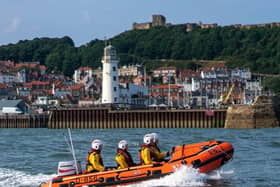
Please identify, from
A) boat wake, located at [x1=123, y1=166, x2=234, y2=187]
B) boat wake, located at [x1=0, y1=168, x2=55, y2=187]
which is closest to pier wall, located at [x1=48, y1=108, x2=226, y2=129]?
boat wake, located at [x1=0, y1=168, x2=55, y2=187]

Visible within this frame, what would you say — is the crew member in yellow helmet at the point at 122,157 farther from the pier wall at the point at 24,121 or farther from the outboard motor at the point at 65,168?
the pier wall at the point at 24,121

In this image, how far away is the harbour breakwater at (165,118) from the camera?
73438mm

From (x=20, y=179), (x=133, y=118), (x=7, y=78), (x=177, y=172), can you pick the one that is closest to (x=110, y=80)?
(x=133, y=118)

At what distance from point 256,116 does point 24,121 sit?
35.2 m

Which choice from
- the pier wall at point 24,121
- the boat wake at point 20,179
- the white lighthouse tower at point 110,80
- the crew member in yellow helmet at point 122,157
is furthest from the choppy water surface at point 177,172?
the pier wall at point 24,121

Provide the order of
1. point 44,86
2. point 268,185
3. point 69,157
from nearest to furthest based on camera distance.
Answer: point 268,185 < point 69,157 < point 44,86

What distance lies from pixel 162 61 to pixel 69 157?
150098 millimetres

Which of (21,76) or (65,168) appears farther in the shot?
(21,76)

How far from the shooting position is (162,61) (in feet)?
628

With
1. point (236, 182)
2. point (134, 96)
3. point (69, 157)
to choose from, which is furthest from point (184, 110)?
point (236, 182)

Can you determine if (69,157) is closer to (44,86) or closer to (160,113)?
(160,113)

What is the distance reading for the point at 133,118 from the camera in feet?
279

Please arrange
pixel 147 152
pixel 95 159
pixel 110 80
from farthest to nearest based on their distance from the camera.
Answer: pixel 110 80, pixel 147 152, pixel 95 159

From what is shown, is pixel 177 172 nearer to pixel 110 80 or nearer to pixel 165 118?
pixel 165 118
